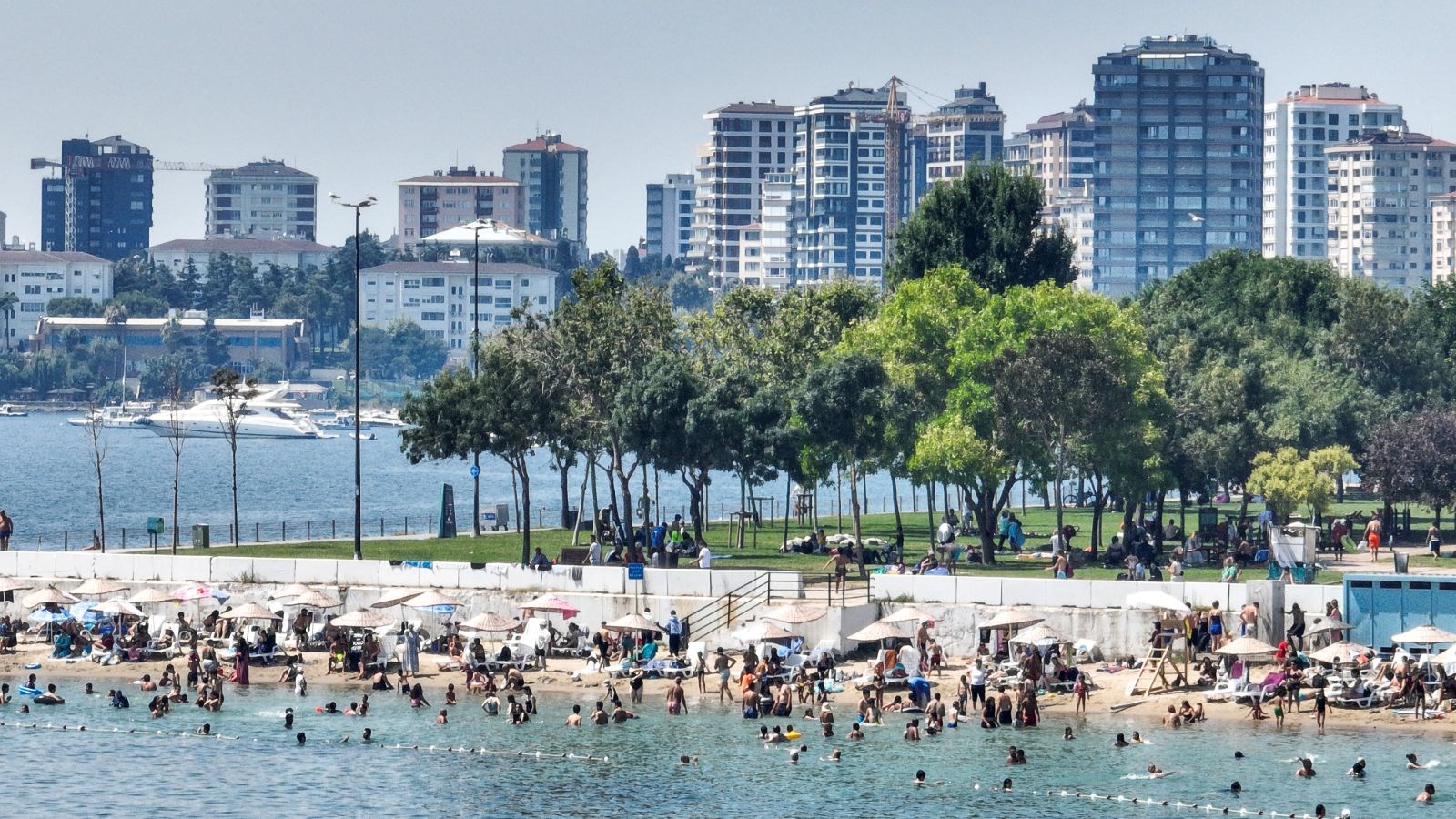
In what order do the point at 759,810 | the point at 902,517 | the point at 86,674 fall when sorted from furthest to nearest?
the point at 902,517 → the point at 86,674 → the point at 759,810

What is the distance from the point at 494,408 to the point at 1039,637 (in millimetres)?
21776

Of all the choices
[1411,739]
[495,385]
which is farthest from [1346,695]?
[495,385]

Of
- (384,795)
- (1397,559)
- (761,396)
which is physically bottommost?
(384,795)

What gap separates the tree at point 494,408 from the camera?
6800 centimetres

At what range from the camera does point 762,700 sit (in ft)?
167

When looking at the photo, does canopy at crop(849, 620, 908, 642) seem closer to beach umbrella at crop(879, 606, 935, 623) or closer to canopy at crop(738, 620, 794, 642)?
beach umbrella at crop(879, 606, 935, 623)

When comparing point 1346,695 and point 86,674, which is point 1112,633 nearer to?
point 1346,695

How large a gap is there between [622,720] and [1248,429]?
1433 inches

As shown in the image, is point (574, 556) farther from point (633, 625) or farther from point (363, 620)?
point (633, 625)

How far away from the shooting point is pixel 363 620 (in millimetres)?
57812

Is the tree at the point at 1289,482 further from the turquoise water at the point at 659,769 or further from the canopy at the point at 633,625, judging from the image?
the canopy at the point at 633,625

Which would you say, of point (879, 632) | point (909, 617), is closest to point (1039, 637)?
point (909, 617)

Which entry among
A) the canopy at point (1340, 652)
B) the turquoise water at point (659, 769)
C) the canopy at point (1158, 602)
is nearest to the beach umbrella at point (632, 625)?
the turquoise water at point (659, 769)

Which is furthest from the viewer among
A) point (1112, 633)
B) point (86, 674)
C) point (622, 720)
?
point (86, 674)
